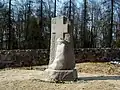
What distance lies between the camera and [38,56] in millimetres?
17016

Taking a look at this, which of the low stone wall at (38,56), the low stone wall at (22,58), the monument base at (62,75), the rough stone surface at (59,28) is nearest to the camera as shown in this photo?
the monument base at (62,75)

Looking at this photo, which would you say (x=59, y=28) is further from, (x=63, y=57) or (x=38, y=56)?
(x=38, y=56)

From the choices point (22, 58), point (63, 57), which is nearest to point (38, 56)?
point (22, 58)

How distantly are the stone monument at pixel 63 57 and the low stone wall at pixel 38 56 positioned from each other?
6.36 m

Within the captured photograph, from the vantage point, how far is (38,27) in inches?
987

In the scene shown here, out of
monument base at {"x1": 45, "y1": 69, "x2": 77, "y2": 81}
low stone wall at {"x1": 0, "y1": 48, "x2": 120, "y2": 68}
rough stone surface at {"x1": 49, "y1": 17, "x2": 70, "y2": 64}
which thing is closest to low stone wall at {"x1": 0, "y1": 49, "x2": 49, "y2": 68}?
low stone wall at {"x1": 0, "y1": 48, "x2": 120, "y2": 68}

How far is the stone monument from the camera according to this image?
8914 millimetres

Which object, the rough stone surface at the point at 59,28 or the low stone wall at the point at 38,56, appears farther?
the low stone wall at the point at 38,56

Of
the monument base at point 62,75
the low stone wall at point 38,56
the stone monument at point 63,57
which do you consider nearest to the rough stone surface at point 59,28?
the stone monument at point 63,57

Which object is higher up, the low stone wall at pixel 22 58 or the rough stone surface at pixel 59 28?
the rough stone surface at pixel 59 28

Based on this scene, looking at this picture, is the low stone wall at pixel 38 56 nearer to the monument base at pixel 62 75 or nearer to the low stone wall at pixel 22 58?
the low stone wall at pixel 22 58

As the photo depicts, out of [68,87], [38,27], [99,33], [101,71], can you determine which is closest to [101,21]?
[99,33]

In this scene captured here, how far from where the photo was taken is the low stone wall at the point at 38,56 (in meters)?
15.4

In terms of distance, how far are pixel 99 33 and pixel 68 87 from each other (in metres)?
24.1
